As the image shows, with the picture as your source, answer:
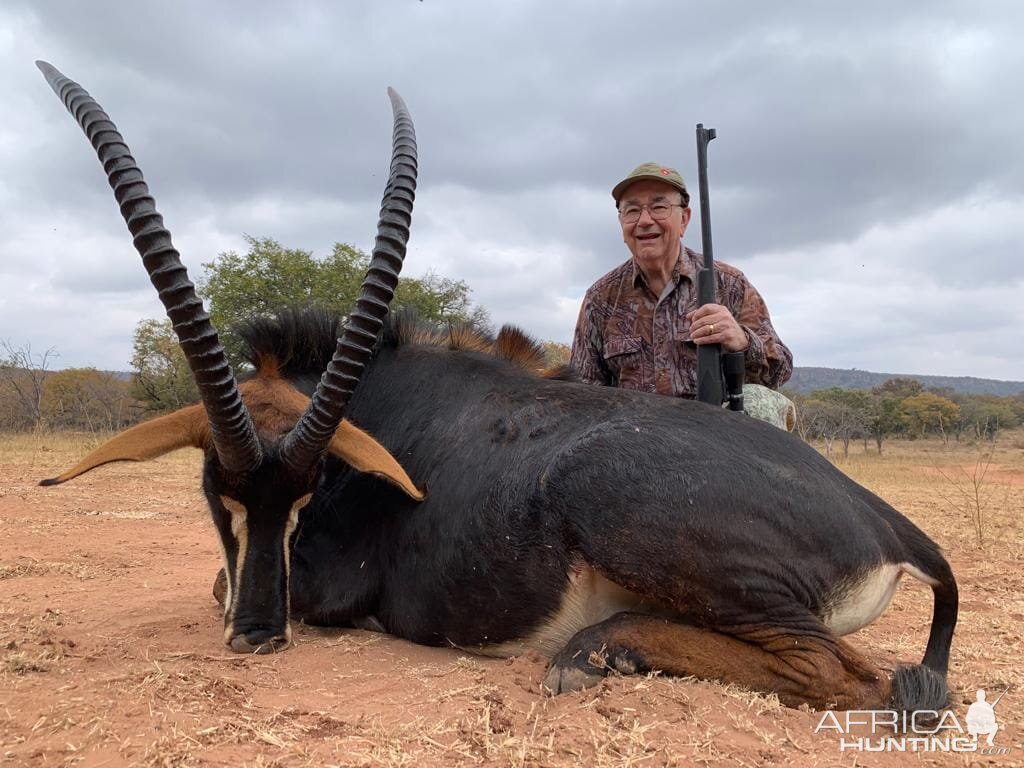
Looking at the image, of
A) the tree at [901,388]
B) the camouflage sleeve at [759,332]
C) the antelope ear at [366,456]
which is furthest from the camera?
the tree at [901,388]

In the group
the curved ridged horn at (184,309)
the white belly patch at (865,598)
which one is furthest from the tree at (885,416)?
the curved ridged horn at (184,309)

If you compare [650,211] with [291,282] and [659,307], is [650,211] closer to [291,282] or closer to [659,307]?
[659,307]

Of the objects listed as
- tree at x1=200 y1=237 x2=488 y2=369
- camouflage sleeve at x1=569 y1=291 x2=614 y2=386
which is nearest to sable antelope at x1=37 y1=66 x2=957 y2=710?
camouflage sleeve at x1=569 y1=291 x2=614 y2=386

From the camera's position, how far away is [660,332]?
6.39m

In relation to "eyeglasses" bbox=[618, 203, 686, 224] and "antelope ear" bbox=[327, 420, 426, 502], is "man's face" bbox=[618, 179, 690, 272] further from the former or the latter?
"antelope ear" bbox=[327, 420, 426, 502]

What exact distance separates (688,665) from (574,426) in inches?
51.5

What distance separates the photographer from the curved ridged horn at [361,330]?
386 centimetres

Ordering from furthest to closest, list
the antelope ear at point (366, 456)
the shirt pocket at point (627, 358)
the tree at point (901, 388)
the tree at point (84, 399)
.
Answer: the tree at point (901, 388) → the tree at point (84, 399) → the shirt pocket at point (627, 358) → the antelope ear at point (366, 456)

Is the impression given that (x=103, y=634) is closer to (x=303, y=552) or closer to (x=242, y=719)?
(x=303, y=552)

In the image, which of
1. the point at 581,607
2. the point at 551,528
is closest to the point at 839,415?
the point at 581,607

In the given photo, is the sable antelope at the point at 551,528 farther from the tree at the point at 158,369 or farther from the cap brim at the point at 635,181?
the tree at the point at 158,369

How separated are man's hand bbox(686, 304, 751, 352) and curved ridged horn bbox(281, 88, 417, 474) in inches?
91.9

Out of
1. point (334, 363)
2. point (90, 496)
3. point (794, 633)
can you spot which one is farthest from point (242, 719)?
point (90, 496)

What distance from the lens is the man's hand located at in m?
5.43
